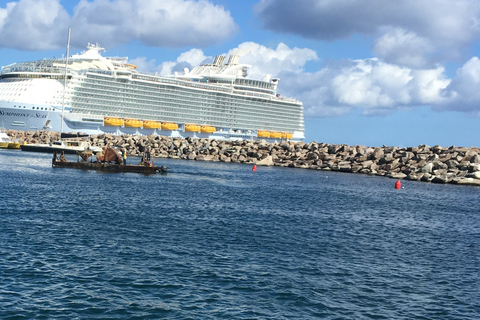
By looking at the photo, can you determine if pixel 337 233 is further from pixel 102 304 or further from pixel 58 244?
pixel 102 304

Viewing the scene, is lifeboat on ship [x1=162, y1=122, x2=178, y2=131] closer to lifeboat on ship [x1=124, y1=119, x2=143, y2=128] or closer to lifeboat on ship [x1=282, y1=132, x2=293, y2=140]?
lifeboat on ship [x1=124, y1=119, x2=143, y2=128]

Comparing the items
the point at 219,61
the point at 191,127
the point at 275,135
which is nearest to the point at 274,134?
the point at 275,135

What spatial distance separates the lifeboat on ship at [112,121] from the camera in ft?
339

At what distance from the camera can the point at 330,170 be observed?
234 feet

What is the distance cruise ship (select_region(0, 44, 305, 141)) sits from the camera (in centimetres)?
9744

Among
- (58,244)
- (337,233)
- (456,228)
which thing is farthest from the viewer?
(456,228)

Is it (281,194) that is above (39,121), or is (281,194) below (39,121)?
below

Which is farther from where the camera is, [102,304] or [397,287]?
[397,287]

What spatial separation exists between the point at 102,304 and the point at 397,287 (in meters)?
8.27

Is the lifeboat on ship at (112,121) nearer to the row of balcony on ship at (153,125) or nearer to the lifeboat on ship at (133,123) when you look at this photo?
the row of balcony on ship at (153,125)

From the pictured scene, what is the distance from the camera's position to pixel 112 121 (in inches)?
4080

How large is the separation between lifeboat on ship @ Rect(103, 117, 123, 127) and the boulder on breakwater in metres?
11.0

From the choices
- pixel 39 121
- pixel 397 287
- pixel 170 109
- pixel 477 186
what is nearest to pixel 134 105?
pixel 170 109

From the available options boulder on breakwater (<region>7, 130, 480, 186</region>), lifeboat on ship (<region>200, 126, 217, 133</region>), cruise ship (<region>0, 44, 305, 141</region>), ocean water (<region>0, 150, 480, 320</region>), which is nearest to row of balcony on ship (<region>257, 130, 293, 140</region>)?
cruise ship (<region>0, 44, 305, 141</region>)
